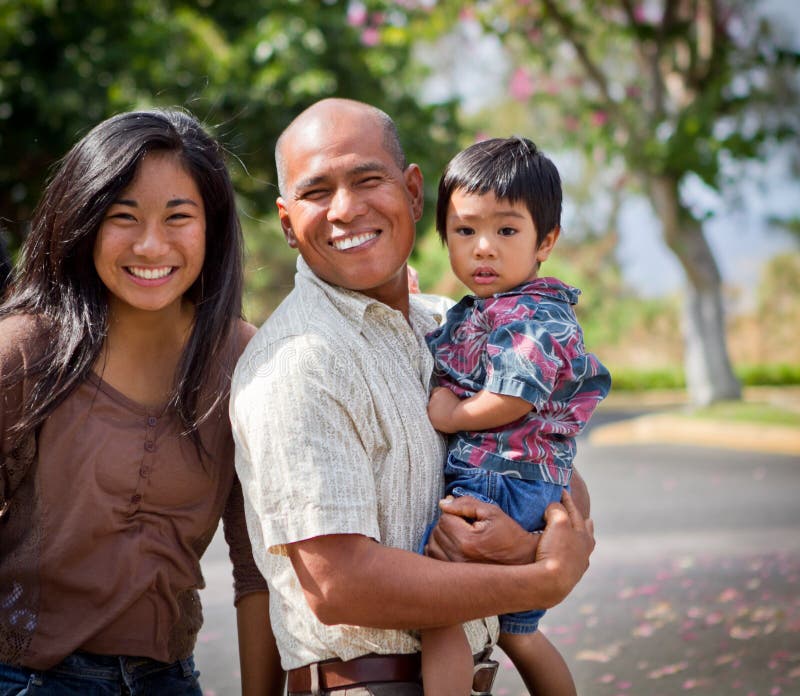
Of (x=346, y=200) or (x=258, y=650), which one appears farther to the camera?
(x=258, y=650)

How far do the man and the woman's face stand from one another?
10.4 inches

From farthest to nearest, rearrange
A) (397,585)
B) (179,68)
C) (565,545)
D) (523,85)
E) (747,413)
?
(523,85)
(747,413)
(179,68)
(565,545)
(397,585)

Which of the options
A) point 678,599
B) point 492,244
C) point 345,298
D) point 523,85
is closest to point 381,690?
point 345,298

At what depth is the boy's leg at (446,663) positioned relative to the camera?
2.21 m

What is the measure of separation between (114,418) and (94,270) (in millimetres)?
382

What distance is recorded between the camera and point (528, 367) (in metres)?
2.42

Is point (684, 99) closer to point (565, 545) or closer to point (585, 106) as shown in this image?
point (585, 106)

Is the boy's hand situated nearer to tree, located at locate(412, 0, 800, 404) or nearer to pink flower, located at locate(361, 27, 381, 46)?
pink flower, located at locate(361, 27, 381, 46)

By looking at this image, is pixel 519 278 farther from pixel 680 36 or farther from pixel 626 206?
pixel 626 206

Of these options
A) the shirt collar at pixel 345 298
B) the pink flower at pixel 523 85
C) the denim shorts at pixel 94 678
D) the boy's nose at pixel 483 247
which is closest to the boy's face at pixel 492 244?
the boy's nose at pixel 483 247

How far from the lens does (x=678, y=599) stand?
6.26 m

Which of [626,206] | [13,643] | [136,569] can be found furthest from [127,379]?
[626,206]

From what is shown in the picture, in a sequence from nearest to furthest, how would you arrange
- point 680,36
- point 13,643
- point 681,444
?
point 13,643 < point 681,444 < point 680,36

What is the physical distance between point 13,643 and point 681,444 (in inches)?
457
